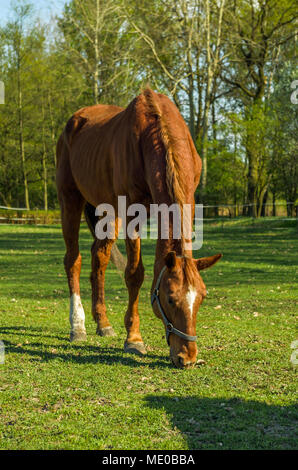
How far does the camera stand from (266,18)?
106 ft

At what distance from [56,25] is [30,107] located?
6.55m

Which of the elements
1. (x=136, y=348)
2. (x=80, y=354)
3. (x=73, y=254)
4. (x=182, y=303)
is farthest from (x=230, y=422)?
(x=73, y=254)

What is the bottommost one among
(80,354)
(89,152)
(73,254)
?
(80,354)

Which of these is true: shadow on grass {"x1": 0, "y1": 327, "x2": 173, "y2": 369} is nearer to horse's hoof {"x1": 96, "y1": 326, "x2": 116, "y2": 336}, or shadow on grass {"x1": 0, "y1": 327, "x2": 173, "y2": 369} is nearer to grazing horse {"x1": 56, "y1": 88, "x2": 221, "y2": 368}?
grazing horse {"x1": 56, "y1": 88, "x2": 221, "y2": 368}

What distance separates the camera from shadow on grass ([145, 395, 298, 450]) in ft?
11.6

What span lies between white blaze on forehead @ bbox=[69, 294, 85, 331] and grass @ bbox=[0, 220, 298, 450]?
0.23 metres

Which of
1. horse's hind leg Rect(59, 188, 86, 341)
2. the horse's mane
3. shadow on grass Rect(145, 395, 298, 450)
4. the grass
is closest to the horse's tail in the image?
horse's hind leg Rect(59, 188, 86, 341)

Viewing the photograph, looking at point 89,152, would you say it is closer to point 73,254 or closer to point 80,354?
point 73,254

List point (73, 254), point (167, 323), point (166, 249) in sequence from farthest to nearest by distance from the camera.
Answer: point (73, 254)
point (166, 249)
point (167, 323)

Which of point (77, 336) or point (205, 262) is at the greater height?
point (205, 262)

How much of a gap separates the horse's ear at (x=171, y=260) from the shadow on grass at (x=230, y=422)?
3.64 feet

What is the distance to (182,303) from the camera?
4.41 meters

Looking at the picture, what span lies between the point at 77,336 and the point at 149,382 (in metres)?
1.90
